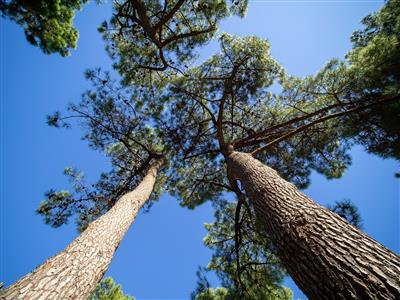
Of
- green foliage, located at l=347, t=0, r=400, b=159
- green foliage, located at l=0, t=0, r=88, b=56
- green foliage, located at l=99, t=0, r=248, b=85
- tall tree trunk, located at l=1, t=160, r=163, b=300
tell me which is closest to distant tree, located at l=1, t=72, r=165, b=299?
tall tree trunk, located at l=1, t=160, r=163, b=300

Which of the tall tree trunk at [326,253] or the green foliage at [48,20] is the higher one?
the green foliage at [48,20]

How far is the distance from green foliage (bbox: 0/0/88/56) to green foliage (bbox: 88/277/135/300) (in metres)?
8.35

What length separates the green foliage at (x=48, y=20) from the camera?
2.80m

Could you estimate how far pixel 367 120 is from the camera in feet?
15.9

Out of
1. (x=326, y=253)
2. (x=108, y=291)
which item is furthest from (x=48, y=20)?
(x=108, y=291)

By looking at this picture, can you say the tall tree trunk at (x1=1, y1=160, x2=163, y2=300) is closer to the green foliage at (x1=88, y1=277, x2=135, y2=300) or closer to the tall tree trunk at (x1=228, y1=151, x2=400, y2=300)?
the tall tree trunk at (x1=228, y1=151, x2=400, y2=300)

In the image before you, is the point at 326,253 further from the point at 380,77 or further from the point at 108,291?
the point at 108,291

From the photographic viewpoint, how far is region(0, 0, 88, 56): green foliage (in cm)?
280

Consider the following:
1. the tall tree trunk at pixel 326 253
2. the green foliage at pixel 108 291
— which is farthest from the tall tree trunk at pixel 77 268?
the green foliage at pixel 108 291

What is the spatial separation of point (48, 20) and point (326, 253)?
4.42m

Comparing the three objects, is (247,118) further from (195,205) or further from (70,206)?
(70,206)

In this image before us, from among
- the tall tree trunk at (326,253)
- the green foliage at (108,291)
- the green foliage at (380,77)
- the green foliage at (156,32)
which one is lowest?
the tall tree trunk at (326,253)

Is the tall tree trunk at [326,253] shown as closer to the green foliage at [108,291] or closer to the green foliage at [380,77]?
the green foliage at [380,77]

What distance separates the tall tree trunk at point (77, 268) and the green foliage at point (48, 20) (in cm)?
279
